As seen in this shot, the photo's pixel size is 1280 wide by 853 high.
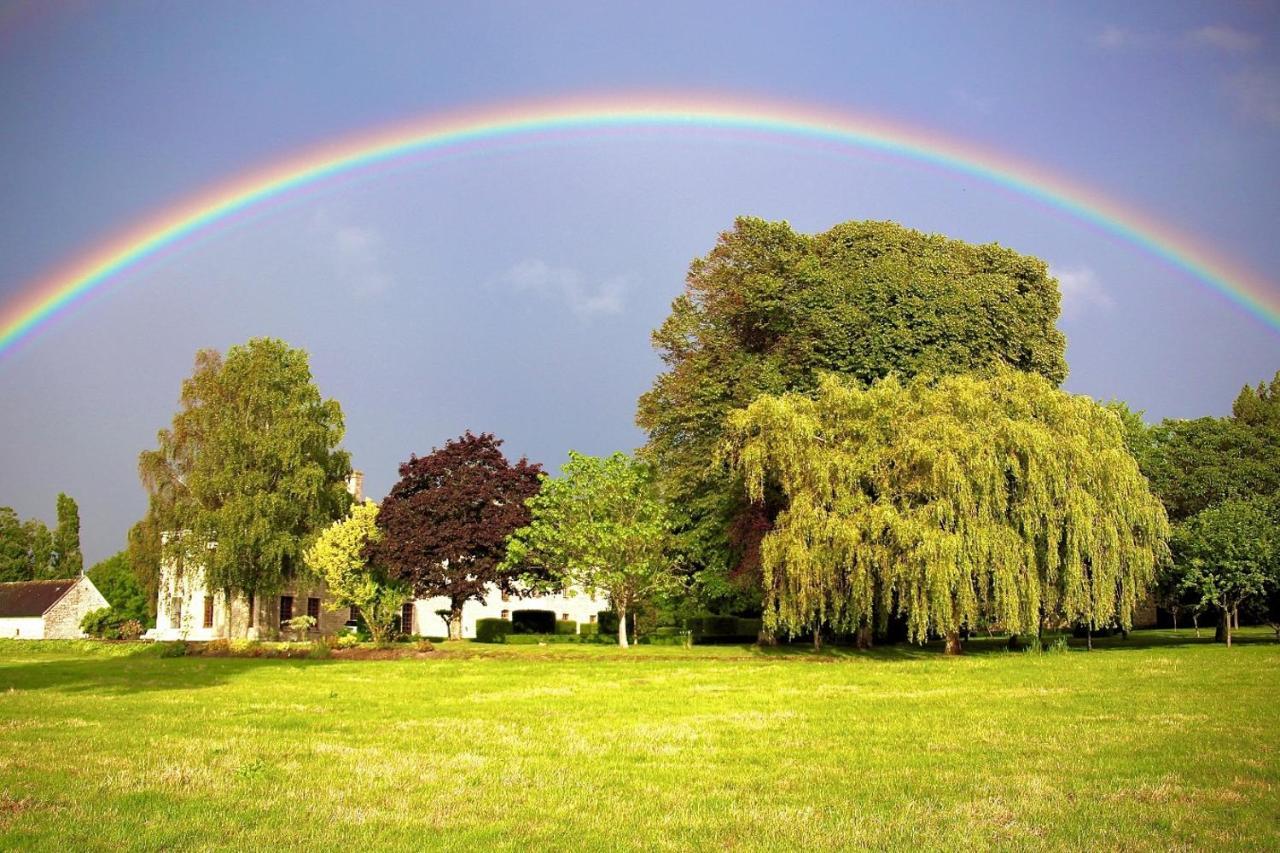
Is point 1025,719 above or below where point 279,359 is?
below

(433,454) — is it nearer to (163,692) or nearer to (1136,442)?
(163,692)

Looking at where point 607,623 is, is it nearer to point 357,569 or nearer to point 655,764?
point 357,569

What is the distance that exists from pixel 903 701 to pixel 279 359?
37.6 meters

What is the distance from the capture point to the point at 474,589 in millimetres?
39406

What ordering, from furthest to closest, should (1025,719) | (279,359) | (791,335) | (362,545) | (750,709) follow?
(279,359)
(362,545)
(791,335)
(750,709)
(1025,719)

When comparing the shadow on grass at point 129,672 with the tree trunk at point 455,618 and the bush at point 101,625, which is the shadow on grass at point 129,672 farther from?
the bush at point 101,625

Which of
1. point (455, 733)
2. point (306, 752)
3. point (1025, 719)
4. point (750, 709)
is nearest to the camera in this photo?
point (306, 752)

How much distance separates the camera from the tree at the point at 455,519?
3966cm

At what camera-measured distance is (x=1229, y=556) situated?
3225 cm

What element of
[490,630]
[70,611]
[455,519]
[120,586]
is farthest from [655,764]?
[120,586]

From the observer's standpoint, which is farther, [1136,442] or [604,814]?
[1136,442]

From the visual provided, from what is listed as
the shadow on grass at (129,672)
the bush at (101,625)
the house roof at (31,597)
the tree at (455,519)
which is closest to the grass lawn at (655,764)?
the shadow on grass at (129,672)

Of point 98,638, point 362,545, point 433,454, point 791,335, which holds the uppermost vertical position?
point 791,335

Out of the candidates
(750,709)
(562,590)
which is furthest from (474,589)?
(750,709)
